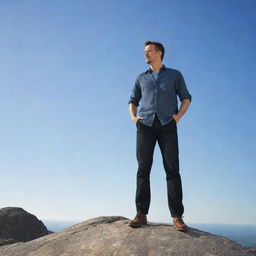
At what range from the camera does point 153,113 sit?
25.0ft

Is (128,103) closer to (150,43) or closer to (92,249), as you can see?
(150,43)

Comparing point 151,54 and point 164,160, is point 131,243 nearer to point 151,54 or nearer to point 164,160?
point 164,160

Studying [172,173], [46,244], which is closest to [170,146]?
[172,173]

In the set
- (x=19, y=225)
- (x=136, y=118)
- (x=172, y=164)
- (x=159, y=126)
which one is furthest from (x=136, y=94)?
(x=19, y=225)

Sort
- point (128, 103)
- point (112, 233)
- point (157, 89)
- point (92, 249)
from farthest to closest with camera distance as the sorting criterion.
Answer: point (128, 103) → point (157, 89) → point (112, 233) → point (92, 249)

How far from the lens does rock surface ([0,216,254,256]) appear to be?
640 cm

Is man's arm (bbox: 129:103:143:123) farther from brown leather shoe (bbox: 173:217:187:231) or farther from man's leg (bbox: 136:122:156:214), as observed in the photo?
brown leather shoe (bbox: 173:217:187:231)

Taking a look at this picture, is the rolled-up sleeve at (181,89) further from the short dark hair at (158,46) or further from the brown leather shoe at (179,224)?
the brown leather shoe at (179,224)

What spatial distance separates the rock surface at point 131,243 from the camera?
640 cm

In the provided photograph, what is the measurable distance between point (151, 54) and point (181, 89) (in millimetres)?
1060

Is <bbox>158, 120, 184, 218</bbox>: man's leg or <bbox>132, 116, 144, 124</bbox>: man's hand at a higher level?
<bbox>132, 116, 144, 124</bbox>: man's hand

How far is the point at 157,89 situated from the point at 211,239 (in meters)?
3.38

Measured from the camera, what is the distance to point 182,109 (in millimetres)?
7684

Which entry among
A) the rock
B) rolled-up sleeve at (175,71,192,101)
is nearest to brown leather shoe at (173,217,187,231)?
rolled-up sleeve at (175,71,192,101)
